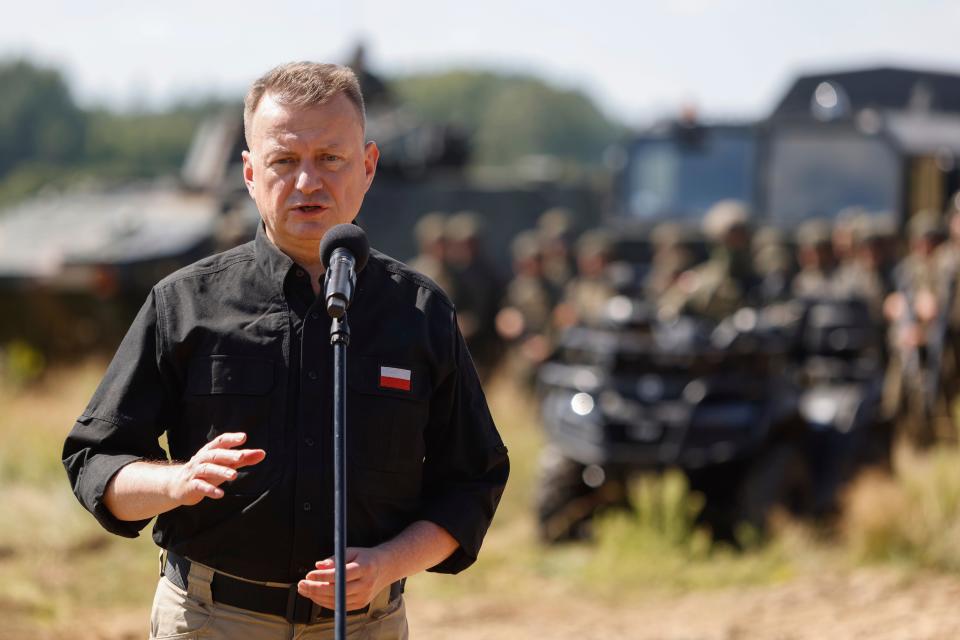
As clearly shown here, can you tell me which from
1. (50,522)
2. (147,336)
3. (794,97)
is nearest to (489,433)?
(147,336)

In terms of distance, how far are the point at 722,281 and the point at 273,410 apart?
579 centimetres

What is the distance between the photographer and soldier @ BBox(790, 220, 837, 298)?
929 cm

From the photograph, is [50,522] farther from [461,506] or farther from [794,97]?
[794,97]

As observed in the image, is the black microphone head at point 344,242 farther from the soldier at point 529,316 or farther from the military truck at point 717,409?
the soldier at point 529,316

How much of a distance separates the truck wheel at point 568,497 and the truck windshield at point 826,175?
390 cm

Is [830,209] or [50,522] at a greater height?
[830,209]

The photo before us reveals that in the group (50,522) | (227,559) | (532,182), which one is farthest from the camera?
(532,182)

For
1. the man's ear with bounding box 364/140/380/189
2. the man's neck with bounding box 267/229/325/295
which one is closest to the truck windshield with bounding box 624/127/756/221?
the man's ear with bounding box 364/140/380/189

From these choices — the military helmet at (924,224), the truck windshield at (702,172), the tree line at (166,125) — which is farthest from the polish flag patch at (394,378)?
the tree line at (166,125)

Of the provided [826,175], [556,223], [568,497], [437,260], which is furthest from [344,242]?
[556,223]

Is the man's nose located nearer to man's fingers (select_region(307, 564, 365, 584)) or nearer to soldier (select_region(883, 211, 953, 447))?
man's fingers (select_region(307, 564, 365, 584))

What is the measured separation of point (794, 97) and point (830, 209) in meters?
3.23

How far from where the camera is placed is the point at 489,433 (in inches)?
99.2

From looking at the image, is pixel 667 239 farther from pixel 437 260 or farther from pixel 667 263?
pixel 437 260
